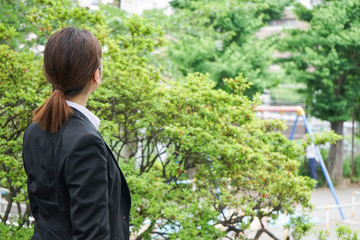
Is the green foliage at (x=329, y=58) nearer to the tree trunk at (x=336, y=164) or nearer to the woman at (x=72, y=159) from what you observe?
the tree trunk at (x=336, y=164)

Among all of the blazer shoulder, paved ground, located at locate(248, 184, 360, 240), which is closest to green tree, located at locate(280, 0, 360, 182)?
paved ground, located at locate(248, 184, 360, 240)

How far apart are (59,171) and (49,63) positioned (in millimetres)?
337

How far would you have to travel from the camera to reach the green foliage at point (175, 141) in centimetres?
343

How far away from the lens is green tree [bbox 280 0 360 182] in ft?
39.5

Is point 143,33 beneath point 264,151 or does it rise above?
above

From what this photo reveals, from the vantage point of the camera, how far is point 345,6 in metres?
11.7

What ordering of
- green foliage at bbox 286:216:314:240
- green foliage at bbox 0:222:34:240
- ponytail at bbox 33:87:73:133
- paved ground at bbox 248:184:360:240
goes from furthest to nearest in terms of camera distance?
paved ground at bbox 248:184:360:240 → green foliage at bbox 286:216:314:240 → green foliage at bbox 0:222:34:240 → ponytail at bbox 33:87:73:133

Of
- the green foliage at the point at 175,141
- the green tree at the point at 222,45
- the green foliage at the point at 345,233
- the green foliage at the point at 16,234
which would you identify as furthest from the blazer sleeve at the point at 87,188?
the green tree at the point at 222,45

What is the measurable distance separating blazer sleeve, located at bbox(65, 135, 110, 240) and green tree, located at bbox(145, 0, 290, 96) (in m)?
9.32

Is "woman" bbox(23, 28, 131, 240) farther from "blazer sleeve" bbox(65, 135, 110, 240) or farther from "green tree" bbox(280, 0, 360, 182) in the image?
"green tree" bbox(280, 0, 360, 182)

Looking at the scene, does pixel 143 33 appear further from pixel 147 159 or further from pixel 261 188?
pixel 261 188

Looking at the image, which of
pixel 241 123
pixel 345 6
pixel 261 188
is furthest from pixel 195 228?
pixel 345 6

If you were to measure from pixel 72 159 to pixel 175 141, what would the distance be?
2.32 m

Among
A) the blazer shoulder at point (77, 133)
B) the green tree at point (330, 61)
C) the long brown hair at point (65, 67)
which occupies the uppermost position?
the long brown hair at point (65, 67)
